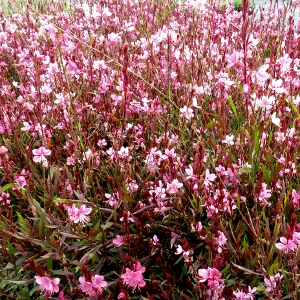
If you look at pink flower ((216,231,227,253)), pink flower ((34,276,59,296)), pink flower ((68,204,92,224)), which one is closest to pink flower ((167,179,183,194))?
pink flower ((216,231,227,253))

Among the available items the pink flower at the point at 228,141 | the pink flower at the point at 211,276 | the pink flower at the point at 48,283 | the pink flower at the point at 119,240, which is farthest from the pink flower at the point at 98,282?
the pink flower at the point at 228,141

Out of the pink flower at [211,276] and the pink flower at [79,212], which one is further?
the pink flower at [79,212]

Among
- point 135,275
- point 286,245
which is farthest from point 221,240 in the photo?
point 135,275

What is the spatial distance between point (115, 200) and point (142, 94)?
3.28 ft

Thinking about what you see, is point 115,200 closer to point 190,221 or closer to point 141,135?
point 190,221

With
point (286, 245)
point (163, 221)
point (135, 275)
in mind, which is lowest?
point (163, 221)

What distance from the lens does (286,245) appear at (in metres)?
1.22

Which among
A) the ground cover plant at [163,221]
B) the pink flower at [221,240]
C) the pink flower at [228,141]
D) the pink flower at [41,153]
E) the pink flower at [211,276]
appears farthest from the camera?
the pink flower at [228,141]

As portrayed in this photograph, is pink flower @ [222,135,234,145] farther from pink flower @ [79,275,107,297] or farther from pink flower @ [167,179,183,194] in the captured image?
pink flower @ [79,275,107,297]

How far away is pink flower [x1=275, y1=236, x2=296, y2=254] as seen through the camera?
121cm

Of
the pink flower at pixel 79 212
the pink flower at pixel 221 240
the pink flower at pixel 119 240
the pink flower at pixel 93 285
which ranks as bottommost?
the pink flower at pixel 119 240

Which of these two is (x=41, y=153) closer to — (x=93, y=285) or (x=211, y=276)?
(x=93, y=285)

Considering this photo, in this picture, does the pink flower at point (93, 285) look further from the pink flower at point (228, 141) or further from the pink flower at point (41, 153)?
the pink flower at point (228, 141)

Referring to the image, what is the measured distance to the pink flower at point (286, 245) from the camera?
3.96ft
